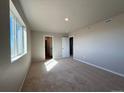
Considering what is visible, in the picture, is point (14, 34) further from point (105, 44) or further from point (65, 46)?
point (65, 46)

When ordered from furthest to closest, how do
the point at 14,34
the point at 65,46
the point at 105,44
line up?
the point at 65,46
the point at 105,44
the point at 14,34

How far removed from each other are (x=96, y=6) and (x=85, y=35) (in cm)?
281

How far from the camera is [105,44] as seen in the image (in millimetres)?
3855

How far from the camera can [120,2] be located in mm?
2461

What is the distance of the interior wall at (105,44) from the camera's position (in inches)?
127

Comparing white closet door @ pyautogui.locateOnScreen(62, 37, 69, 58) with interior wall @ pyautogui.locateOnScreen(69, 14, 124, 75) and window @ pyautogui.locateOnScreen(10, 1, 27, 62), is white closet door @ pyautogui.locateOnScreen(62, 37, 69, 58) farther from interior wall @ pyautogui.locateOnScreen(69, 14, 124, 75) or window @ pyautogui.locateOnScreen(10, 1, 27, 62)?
window @ pyautogui.locateOnScreen(10, 1, 27, 62)

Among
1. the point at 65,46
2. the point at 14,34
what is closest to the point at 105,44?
the point at 14,34

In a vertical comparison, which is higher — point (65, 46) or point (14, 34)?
point (14, 34)

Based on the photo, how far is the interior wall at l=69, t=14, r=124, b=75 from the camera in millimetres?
3232

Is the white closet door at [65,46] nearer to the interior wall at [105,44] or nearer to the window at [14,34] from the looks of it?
the interior wall at [105,44]

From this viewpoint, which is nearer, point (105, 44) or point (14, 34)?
point (14, 34)

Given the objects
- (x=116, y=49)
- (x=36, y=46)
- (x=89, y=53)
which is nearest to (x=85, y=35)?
(x=89, y=53)

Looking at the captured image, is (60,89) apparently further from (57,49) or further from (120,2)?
(57,49)

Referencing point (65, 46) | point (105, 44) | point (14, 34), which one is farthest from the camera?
point (65, 46)
